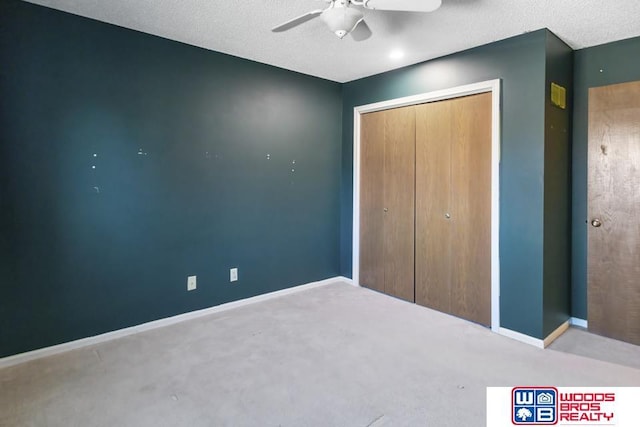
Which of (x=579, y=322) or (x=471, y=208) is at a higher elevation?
(x=471, y=208)

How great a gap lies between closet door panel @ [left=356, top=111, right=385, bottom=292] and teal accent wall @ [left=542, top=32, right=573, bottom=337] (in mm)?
1553

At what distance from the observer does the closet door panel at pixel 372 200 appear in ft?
12.8

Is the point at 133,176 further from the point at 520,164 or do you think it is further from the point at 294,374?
the point at 520,164

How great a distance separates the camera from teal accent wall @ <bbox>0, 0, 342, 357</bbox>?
239 centimetres

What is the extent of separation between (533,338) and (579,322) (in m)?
0.71

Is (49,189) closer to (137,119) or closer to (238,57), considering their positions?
(137,119)

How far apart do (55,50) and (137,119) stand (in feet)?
2.12

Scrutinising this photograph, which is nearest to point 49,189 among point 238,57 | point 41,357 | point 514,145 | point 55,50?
point 55,50

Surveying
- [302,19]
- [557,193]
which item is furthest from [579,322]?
[302,19]

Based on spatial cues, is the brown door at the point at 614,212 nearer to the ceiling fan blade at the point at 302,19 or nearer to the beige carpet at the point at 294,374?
the beige carpet at the point at 294,374

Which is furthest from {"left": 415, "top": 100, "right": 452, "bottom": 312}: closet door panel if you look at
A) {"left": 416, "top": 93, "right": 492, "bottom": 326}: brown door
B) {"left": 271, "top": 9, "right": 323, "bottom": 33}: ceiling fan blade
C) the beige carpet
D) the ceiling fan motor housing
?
{"left": 271, "top": 9, "right": 323, "bottom": 33}: ceiling fan blade

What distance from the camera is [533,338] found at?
2.71 metres

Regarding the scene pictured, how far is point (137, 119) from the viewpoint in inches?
111

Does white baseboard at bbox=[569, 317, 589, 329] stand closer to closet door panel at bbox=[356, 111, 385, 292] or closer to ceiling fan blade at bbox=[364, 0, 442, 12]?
closet door panel at bbox=[356, 111, 385, 292]
